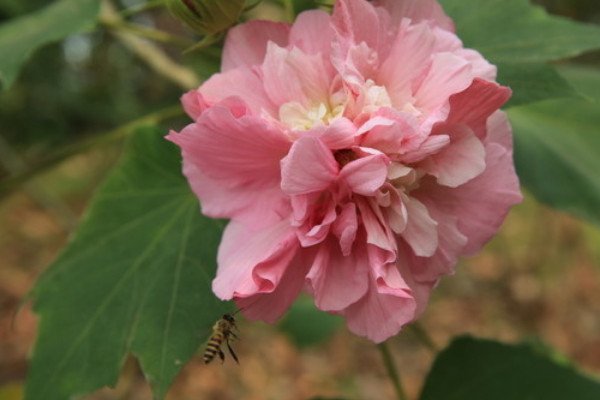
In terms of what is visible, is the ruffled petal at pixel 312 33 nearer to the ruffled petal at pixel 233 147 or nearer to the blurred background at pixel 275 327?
the ruffled petal at pixel 233 147

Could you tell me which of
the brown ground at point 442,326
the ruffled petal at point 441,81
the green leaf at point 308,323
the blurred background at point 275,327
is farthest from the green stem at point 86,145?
the brown ground at point 442,326

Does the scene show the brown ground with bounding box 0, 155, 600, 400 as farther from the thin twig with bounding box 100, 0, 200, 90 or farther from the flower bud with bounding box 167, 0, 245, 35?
the flower bud with bounding box 167, 0, 245, 35

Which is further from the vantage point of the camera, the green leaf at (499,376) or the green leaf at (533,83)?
the green leaf at (499,376)

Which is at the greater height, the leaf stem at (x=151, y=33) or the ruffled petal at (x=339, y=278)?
the ruffled petal at (x=339, y=278)

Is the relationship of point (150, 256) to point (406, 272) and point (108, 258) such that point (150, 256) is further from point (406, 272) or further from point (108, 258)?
point (406, 272)

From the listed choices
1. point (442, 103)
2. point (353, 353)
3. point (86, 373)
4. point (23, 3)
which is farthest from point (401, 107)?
point (353, 353)

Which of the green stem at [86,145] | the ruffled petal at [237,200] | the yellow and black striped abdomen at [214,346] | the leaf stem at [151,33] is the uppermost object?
the ruffled petal at [237,200]

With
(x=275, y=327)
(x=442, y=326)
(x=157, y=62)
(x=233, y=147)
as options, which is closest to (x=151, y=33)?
(x=157, y=62)

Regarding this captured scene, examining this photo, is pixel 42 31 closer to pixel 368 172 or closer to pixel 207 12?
pixel 207 12
